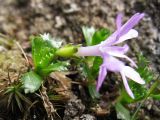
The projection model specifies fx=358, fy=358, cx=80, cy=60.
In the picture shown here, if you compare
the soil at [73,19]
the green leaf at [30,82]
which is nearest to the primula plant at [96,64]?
the green leaf at [30,82]

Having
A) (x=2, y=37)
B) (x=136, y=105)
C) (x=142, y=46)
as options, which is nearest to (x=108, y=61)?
(x=136, y=105)

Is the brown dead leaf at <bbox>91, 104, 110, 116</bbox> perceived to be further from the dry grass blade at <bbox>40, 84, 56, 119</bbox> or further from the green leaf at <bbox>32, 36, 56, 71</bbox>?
the green leaf at <bbox>32, 36, 56, 71</bbox>

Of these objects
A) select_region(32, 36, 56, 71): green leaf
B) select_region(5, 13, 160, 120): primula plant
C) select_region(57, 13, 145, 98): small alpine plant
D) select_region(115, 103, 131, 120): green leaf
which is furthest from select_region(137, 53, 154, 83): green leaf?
select_region(32, 36, 56, 71): green leaf

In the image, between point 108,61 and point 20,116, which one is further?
point 20,116

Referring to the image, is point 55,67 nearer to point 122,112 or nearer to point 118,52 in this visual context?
point 118,52

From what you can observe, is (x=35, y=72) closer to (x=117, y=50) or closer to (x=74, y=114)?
(x=74, y=114)

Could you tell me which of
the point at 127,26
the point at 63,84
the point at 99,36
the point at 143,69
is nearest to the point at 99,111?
the point at 63,84

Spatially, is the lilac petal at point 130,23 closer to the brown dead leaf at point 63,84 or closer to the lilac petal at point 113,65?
the lilac petal at point 113,65
